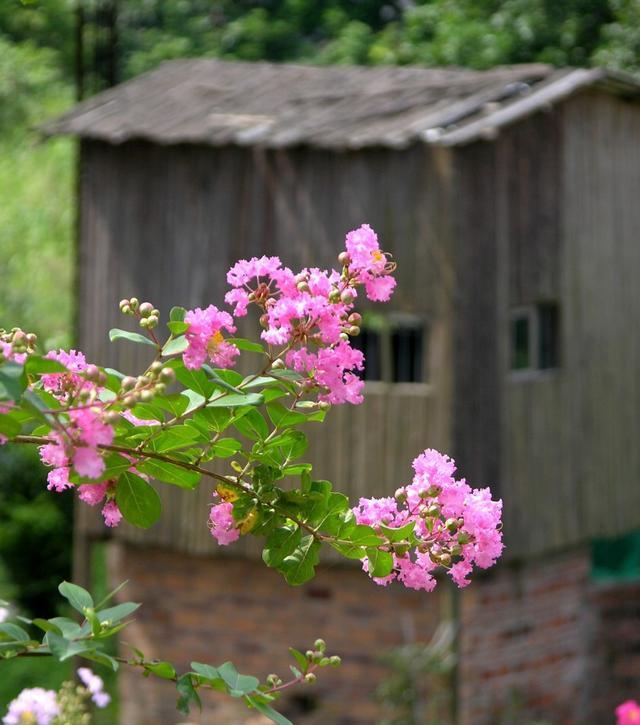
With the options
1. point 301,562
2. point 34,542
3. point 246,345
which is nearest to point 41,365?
point 246,345

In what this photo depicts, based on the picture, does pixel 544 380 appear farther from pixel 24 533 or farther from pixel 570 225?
pixel 24 533

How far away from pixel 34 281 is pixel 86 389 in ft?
56.4

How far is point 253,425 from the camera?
2445mm

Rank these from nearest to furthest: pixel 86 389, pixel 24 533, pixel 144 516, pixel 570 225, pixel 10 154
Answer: pixel 86 389 < pixel 144 516 < pixel 570 225 < pixel 24 533 < pixel 10 154

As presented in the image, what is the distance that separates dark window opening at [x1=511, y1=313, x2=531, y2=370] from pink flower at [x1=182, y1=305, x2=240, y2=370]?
8451 mm

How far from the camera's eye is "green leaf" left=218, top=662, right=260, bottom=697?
2.44 m

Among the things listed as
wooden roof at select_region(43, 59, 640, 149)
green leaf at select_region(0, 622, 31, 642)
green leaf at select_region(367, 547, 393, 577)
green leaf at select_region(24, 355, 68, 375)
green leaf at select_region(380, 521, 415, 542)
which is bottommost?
green leaf at select_region(0, 622, 31, 642)

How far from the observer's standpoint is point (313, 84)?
1162 cm

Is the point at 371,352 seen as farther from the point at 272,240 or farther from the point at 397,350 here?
the point at 272,240

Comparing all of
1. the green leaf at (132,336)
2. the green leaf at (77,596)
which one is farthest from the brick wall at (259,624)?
the green leaf at (132,336)

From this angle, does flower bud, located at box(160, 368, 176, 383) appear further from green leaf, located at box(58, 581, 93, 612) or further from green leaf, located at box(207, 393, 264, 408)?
green leaf, located at box(58, 581, 93, 612)

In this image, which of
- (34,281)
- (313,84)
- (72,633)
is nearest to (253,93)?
(313,84)

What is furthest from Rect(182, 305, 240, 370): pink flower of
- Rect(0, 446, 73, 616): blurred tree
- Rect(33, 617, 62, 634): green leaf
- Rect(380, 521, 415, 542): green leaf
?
Rect(0, 446, 73, 616): blurred tree

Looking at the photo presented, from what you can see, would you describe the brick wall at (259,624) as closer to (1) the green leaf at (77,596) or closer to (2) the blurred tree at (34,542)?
(2) the blurred tree at (34,542)
